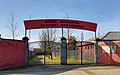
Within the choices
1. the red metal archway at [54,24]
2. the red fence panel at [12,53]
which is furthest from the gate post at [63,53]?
the red fence panel at [12,53]

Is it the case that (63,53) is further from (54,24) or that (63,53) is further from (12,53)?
(12,53)

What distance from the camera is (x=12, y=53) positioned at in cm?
2372

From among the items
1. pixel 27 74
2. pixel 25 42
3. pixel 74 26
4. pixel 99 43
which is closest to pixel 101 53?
pixel 99 43

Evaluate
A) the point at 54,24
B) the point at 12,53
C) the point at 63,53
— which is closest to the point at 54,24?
the point at 54,24

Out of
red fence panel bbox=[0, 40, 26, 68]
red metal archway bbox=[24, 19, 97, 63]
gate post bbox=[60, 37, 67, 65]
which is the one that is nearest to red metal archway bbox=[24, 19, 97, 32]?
red metal archway bbox=[24, 19, 97, 63]

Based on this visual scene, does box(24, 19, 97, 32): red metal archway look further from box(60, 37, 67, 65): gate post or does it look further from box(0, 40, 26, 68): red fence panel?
box(0, 40, 26, 68): red fence panel

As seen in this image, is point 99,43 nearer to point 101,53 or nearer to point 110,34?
point 101,53

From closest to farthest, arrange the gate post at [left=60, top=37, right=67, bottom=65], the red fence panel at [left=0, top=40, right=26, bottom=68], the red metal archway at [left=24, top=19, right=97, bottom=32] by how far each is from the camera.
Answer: the red fence panel at [left=0, top=40, right=26, bottom=68] → the gate post at [left=60, top=37, right=67, bottom=65] → the red metal archway at [left=24, top=19, right=97, bottom=32]

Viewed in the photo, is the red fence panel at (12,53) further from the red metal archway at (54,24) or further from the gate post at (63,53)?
the gate post at (63,53)

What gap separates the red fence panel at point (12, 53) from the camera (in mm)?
22000

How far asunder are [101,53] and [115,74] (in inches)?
433

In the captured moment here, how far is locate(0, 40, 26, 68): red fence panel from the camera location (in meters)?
22.0

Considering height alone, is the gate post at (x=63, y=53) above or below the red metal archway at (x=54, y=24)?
below

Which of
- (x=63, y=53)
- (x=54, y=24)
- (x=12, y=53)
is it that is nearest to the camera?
(x=12, y=53)
